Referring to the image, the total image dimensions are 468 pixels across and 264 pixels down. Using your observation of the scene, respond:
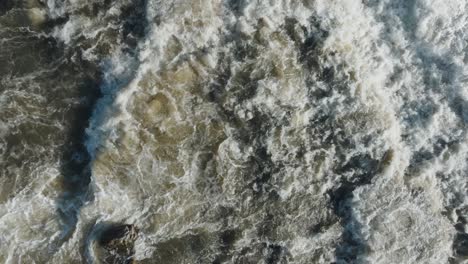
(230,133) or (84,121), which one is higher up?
(84,121)

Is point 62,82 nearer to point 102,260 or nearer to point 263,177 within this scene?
point 102,260

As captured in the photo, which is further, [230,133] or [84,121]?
[230,133]

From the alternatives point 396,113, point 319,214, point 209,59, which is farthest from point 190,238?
point 396,113
